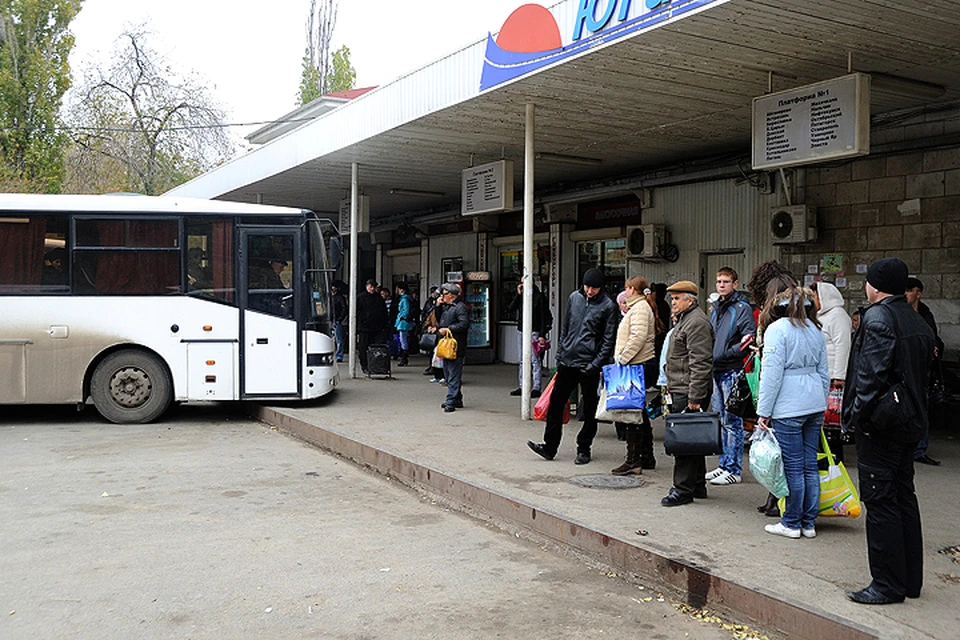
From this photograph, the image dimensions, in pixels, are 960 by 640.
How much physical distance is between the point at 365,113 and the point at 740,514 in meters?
8.71

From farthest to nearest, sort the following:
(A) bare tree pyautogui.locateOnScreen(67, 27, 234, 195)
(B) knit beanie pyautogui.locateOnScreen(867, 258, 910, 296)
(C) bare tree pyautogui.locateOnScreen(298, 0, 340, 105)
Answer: (C) bare tree pyautogui.locateOnScreen(298, 0, 340, 105) → (A) bare tree pyautogui.locateOnScreen(67, 27, 234, 195) → (B) knit beanie pyautogui.locateOnScreen(867, 258, 910, 296)

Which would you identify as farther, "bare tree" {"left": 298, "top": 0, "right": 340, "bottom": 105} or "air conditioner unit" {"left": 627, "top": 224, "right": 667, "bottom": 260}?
"bare tree" {"left": 298, "top": 0, "right": 340, "bottom": 105}

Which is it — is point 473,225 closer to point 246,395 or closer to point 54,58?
point 246,395

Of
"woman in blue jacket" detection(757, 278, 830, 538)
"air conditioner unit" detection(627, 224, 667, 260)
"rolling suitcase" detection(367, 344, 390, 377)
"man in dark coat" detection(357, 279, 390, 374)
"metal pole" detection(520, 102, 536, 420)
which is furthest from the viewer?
"man in dark coat" detection(357, 279, 390, 374)

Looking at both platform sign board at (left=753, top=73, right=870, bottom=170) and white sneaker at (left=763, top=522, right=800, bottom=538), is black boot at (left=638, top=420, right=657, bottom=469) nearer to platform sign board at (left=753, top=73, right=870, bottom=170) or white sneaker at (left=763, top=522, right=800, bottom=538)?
white sneaker at (left=763, top=522, right=800, bottom=538)

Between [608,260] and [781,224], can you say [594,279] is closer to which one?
[781,224]

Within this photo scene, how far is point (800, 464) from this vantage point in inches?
226

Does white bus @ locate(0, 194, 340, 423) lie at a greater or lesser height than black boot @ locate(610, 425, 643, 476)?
greater

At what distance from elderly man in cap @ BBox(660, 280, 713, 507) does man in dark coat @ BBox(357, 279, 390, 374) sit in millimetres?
10005

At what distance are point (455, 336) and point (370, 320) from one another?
4.93 metres

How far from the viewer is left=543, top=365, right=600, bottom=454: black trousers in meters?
8.11

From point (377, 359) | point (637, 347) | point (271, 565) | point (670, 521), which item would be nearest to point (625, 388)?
point (637, 347)

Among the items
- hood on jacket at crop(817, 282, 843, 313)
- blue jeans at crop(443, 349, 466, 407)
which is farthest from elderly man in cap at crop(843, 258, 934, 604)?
blue jeans at crop(443, 349, 466, 407)

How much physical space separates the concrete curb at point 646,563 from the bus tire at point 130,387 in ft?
14.1
